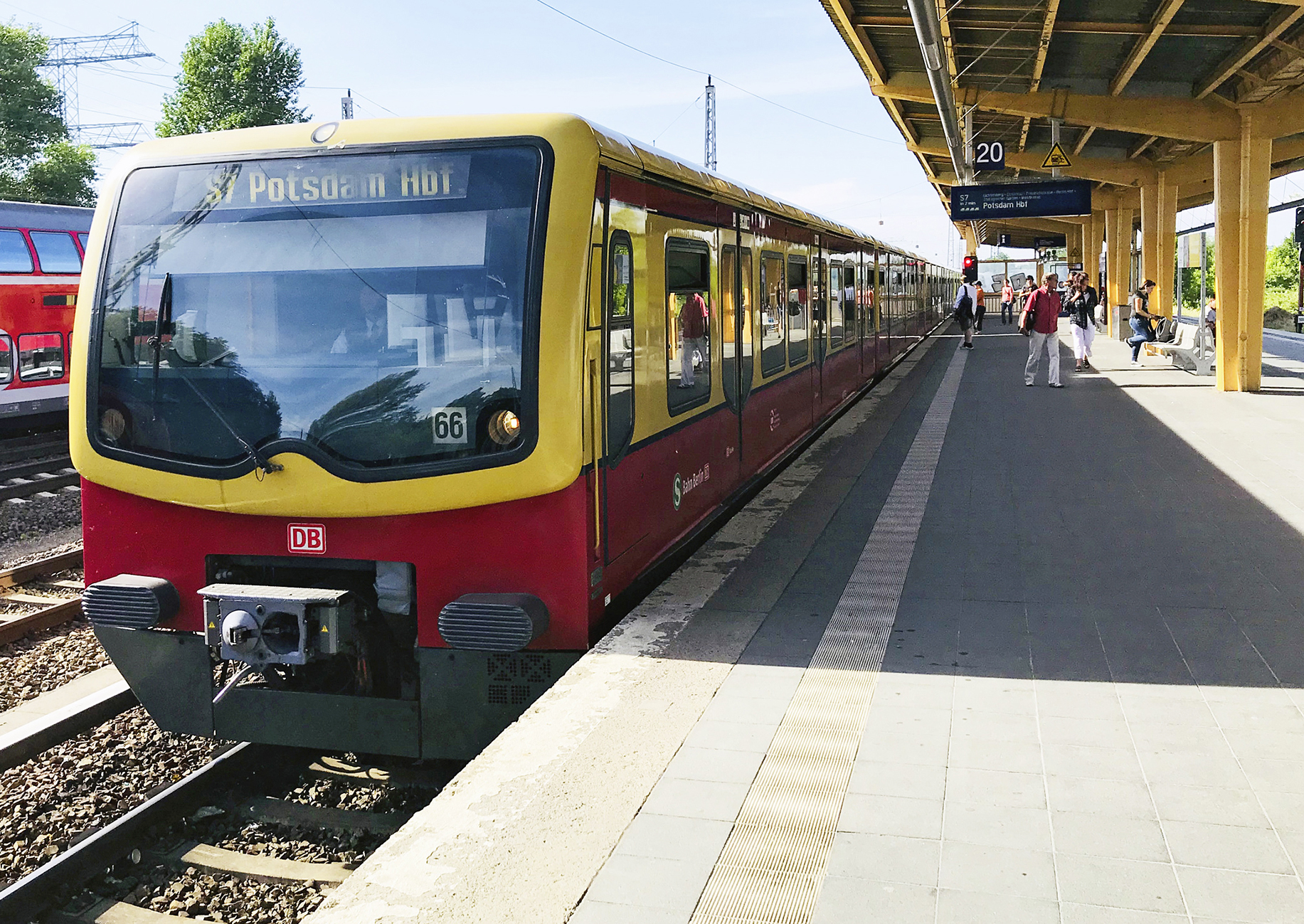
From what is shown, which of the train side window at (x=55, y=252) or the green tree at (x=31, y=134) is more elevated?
the green tree at (x=31, y=134)

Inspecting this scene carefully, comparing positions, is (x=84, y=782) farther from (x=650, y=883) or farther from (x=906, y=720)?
(x=906, y=720)

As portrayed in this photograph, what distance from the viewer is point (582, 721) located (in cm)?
453

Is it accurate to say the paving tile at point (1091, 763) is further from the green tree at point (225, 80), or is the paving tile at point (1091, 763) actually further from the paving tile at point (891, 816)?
the green tree at point (225, 80)

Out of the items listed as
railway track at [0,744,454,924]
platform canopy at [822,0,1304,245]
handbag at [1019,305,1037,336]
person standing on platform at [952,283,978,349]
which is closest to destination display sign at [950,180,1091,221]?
platform canopy at [822,0,1304,245]

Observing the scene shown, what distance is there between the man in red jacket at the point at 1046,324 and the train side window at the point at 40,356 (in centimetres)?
1385

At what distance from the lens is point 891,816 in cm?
371

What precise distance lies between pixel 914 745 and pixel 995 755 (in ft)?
0.91

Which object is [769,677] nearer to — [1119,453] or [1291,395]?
[1119,453]

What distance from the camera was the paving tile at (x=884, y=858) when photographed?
333 centimetres

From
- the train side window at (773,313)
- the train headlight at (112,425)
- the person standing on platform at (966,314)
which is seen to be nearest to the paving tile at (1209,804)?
the train headlight at (112,425)

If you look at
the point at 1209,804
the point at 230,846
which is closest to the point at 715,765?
the point at 1209,804

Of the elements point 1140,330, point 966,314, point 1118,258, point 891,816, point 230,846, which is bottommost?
point 230,846

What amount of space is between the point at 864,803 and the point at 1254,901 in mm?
1107

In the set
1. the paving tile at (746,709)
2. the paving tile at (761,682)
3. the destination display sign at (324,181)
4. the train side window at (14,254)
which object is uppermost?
the train side window at (14,254)
